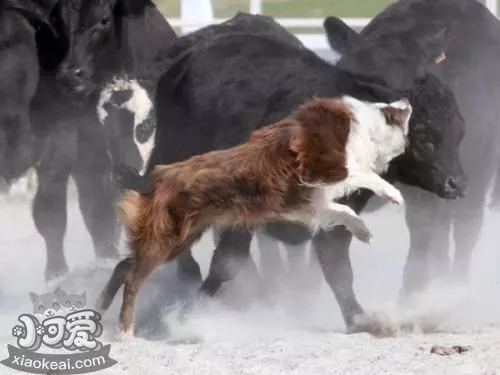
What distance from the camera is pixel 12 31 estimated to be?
26.0ft

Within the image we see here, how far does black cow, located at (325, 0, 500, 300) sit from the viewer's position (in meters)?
7.70

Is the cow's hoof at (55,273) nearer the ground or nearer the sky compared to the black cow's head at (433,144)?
nearer the ground

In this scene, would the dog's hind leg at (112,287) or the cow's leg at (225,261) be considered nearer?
the dog's hind leg at (112,287)

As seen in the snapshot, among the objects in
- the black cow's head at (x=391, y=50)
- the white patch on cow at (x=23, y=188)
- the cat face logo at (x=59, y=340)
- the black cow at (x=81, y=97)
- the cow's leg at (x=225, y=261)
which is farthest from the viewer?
the white patch on cow at (x=23, y=188)

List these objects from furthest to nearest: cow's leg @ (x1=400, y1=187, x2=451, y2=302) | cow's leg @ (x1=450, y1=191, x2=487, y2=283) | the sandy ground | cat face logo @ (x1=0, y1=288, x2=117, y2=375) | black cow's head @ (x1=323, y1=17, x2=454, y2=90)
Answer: cow's leg @ (x1=450, y1=191, x2=487, y2=283), cow's leg @ (x1=400, y1=187, x2=451, y2=302), black cow's head @ (x1=323, y1=17, x2=454, y2=90), cat face logo @ (x1=0, y1=288, x2=117, y2=375), the sandy ground

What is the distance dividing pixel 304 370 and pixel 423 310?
Result: 144 centimetres

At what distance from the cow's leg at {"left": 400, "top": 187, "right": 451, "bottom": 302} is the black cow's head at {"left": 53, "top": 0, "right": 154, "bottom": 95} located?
6.16ft

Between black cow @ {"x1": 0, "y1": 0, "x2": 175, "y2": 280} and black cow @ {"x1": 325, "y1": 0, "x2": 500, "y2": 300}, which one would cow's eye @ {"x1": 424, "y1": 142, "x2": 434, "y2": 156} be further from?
black cow @ {"x1": 0, "y1": 0, "x2": 175, "y2": 280}

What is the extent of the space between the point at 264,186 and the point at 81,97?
6.70 ft

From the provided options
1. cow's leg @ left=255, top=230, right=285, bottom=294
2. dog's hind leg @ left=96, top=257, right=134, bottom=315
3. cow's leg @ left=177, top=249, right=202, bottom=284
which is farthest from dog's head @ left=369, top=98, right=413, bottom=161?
cow's leg @ left=177, top=249, right=202, bottom=284

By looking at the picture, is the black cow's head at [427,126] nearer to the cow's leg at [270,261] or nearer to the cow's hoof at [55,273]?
the cow's leg at [270,261]

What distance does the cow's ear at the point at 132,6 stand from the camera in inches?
322

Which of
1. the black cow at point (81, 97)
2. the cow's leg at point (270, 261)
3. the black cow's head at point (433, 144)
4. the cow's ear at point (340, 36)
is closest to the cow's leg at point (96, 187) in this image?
the black cow at point (81, 97)

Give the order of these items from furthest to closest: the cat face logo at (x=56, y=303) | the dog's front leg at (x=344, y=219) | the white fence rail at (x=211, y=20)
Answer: the white fence rail at (x=211, y=20), the cat face logo at (x=56, y=303), the dog's front leg at (x=344, y=219)
